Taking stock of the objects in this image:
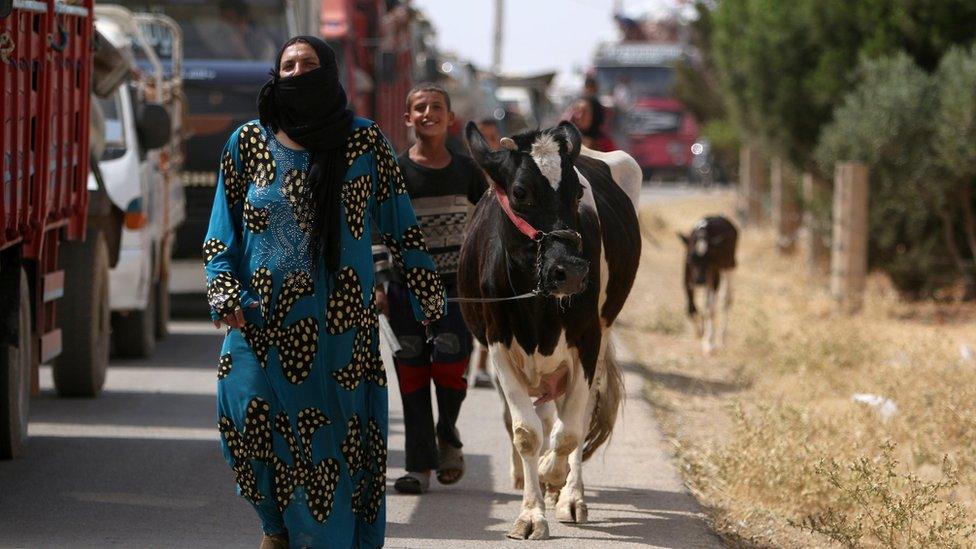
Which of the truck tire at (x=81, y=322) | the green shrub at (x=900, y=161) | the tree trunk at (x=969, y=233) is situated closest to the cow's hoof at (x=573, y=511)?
the truck tire at (x=81, y=322)

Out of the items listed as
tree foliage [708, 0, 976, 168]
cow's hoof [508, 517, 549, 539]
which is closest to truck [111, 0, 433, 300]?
tree foliage [708, 0, 976, 168]

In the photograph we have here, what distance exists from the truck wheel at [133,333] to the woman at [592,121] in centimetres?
397

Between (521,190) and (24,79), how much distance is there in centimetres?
282

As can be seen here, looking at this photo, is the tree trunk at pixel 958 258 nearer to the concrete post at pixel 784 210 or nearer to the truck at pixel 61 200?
the concrete post at pixel 784 210

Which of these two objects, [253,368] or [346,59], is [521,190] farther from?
[346,59]

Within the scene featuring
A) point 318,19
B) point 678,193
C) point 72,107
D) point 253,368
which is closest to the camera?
point 253,368

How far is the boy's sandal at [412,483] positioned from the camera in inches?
339

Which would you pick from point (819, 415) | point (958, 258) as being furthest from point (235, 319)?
point (958, 258)

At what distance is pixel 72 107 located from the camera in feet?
33.7

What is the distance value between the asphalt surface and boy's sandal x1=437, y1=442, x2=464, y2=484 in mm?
79

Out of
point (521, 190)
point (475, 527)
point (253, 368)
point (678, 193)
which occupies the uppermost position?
point (521, 190)

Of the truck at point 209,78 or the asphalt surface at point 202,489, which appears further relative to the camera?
the truck at point 209,78

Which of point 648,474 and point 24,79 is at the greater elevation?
point 24,79

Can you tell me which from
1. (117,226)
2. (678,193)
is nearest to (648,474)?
(117,226)
